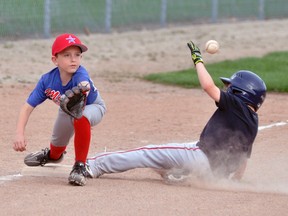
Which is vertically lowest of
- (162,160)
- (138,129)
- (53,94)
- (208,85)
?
(138,129)

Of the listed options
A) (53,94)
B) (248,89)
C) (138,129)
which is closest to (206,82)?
(248,89)

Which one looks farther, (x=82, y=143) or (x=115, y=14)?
(x=115, y=14)

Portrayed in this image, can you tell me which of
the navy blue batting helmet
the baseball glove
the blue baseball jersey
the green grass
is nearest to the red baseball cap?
the blue baseball jersey

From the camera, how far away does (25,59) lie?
48.2 feet

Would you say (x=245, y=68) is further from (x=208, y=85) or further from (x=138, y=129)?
(x=208, y=85)

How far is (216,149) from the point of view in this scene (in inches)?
268

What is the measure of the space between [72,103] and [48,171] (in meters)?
1.01

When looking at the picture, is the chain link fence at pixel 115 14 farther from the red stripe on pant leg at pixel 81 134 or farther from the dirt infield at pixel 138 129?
the red stripe on pant leg at pixel 81 134

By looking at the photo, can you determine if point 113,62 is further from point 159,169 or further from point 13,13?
point 159,169

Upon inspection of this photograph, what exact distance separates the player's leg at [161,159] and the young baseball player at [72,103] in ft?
0.84

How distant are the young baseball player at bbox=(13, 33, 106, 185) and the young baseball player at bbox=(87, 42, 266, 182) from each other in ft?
1.09

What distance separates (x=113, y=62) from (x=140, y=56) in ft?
3.39

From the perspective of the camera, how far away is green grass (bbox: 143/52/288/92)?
1312cm

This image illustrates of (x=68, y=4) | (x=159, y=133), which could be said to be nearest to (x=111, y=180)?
(x=159, y=133)
